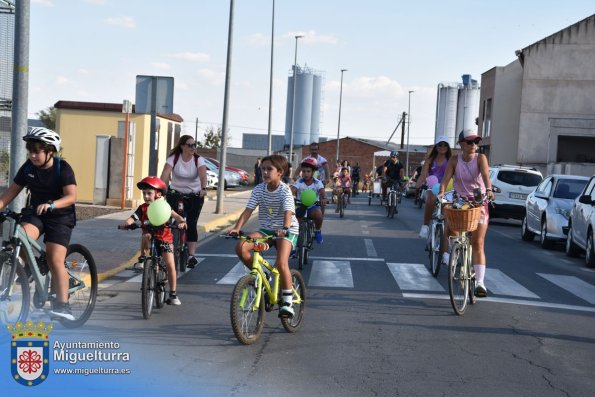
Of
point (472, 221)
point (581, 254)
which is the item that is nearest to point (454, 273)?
point (472, 221)

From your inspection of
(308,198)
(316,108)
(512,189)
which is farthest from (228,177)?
(316,108)

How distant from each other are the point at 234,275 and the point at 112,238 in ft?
13.9

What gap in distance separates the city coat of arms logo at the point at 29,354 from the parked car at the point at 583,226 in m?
11.0

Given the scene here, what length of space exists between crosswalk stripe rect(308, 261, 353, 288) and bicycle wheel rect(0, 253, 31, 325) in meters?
4.79

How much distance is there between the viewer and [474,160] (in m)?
10.4

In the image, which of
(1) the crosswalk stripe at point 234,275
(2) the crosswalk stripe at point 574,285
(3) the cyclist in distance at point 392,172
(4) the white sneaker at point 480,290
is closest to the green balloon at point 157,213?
(1) the crosswalk stripe at point 234,275

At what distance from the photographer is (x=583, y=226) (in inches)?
634

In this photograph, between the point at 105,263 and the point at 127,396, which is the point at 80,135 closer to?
the point at 105,263

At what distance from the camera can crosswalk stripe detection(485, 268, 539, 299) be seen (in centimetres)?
1127

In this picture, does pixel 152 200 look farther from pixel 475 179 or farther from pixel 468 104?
pixel 468 104

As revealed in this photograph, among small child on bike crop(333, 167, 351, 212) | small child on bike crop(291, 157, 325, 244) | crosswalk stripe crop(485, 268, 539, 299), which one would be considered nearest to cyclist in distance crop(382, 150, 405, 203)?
small child on bike crop(333, 167, 351, 212)

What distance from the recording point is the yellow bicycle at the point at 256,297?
7184 mm

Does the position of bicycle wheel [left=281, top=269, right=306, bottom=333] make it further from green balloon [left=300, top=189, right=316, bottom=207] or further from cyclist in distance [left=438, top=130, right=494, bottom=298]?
green balloon [left=300, top=189, right=316, bottom=207]

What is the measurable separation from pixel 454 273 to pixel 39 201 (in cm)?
A: 434
